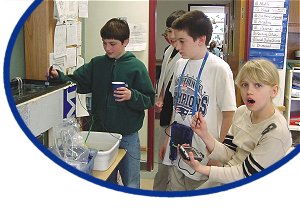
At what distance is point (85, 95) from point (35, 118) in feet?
0.33

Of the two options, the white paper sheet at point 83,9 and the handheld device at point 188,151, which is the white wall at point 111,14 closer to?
the white paper sheet at point 83,9

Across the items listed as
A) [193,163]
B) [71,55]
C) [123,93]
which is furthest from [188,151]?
[71,55]

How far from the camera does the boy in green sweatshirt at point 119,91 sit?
2.25 feet

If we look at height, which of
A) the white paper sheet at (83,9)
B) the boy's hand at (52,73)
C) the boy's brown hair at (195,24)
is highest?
the white paper sheet at (83,9)

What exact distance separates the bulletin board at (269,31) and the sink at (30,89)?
0.36 m

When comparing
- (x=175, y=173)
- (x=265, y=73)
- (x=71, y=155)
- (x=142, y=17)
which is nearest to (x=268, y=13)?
(x=265, y=73)

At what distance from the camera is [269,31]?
66 cm

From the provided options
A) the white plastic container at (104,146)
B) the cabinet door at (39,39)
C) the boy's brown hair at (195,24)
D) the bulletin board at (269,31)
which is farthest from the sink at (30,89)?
the bulletin board at (269,31)

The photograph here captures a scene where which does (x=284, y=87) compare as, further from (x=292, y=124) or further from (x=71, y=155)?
(x=71, y=155)

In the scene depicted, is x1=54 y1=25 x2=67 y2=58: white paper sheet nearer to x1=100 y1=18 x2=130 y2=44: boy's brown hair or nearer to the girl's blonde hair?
x1=100 y1=18 x2=130 y2=44: boy's brown hair

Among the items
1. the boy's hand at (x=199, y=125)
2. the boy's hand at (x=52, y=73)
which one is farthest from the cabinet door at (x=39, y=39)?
the boy's hand at (x=199, y=125)

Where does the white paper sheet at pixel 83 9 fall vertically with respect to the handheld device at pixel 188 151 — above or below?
above

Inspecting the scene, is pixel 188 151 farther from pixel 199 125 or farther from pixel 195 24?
pixel 195 24

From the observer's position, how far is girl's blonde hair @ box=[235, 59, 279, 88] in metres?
0.64
